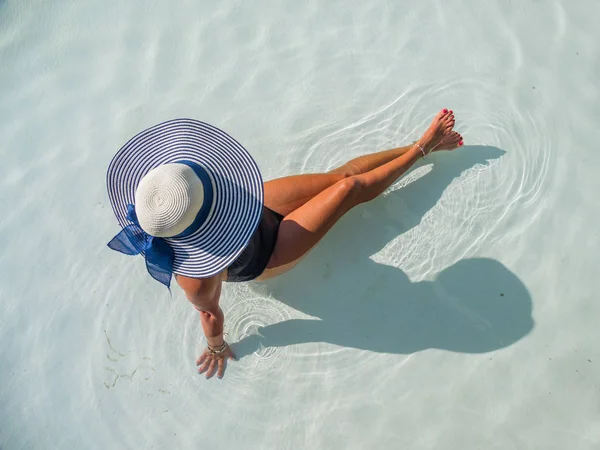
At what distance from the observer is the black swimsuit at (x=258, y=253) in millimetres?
→ 2420

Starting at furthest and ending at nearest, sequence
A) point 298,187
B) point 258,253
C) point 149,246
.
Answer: point 298,187
point 258,253
point 149,246

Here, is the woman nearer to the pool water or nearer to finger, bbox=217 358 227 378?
finger, bbox=217 358 227 378

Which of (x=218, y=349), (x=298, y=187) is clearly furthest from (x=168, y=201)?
(x=218, y=349)

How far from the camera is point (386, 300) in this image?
3199mm

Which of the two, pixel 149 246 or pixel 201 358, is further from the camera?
pixel 201 358

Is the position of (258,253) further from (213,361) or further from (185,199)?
(213,361)

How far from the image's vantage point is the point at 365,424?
9.91 feet

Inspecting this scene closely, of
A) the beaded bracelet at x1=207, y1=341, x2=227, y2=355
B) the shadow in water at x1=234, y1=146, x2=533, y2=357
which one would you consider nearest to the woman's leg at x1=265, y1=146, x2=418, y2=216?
the shadow in water at x1=234, y1=146, x2=533, y2=357

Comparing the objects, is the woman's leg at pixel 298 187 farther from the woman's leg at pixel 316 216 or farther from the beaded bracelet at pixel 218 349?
the beaded bracelet at pixel 218 349

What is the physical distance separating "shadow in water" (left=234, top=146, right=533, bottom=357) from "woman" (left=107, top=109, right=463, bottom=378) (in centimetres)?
41

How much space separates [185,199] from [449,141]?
2.01 m

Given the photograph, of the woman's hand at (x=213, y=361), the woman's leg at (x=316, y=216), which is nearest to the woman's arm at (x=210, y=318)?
the woman's hand at (x=213, y=361)

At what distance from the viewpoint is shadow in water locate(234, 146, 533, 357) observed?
123 inches

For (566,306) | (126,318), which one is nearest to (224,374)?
(126,318)
